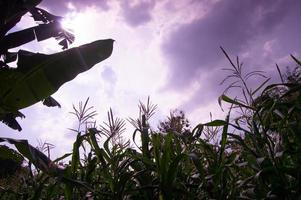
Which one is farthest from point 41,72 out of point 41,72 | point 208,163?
point 208,163

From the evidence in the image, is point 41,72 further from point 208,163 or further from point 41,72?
point 208,163

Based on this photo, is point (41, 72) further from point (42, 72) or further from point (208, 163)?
point (208, 163)

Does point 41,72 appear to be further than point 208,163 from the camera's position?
Yes

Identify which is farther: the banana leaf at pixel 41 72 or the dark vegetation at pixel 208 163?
the banana leaf at pixel 41 72

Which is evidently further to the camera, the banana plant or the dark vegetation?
the banana plant

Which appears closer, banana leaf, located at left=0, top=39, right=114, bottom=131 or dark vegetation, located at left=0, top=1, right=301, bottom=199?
dark vegetation, located at left=0, top=1, right=301, bottom=199

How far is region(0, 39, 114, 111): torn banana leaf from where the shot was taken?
6.98ft

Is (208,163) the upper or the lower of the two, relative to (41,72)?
lower

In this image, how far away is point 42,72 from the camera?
7.47ft

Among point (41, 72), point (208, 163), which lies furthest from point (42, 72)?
point (208, 163)

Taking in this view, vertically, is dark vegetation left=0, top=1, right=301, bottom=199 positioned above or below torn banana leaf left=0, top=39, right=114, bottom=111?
below

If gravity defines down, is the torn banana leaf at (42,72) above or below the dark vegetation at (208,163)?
above

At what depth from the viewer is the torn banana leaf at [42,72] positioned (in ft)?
6.98

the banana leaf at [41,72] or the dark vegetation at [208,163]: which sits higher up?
the banana leaf at [41,72]
